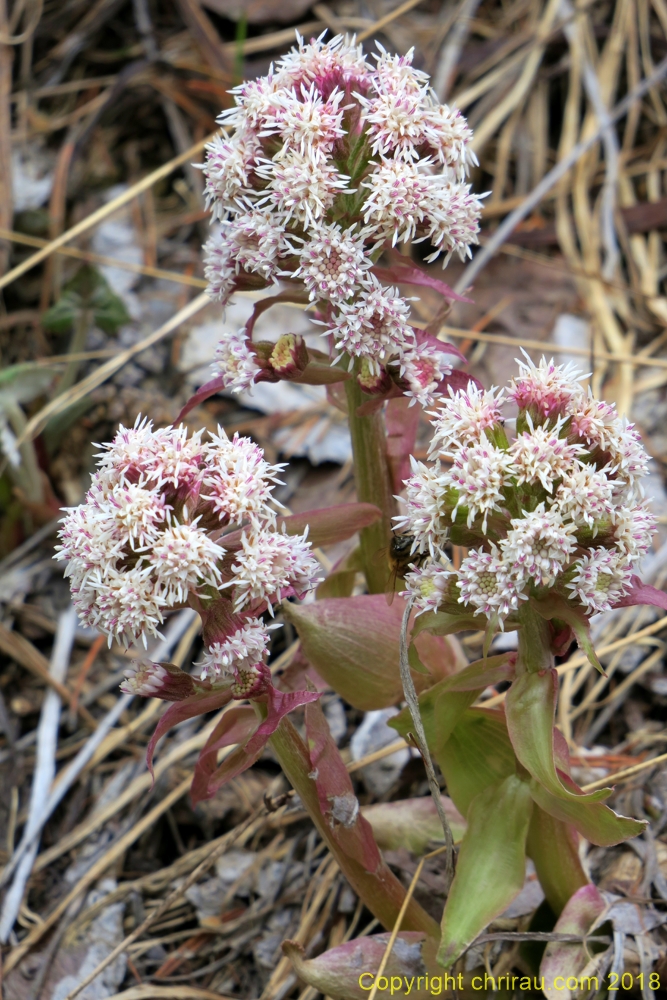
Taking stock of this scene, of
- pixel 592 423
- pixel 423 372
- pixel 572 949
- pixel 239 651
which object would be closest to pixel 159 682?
pixel 239 651

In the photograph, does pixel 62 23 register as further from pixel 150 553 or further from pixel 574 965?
pixel 574 965

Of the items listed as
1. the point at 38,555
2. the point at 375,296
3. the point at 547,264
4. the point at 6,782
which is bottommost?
the point at 6,782

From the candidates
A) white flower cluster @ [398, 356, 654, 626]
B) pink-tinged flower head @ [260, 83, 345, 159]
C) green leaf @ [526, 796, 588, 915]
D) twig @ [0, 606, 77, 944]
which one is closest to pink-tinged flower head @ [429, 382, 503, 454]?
white flower cluster @ [398, 356, 654, 626]

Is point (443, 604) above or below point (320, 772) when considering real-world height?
above

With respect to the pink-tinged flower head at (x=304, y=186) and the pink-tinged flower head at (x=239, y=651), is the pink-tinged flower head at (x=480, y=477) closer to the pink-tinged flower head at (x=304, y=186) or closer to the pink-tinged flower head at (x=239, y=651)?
the pink-tinged flower head at (x=239, y=651)

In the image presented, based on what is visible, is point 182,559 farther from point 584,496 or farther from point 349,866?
point 349,866

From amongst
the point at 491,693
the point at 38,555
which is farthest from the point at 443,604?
the point at 38,555
